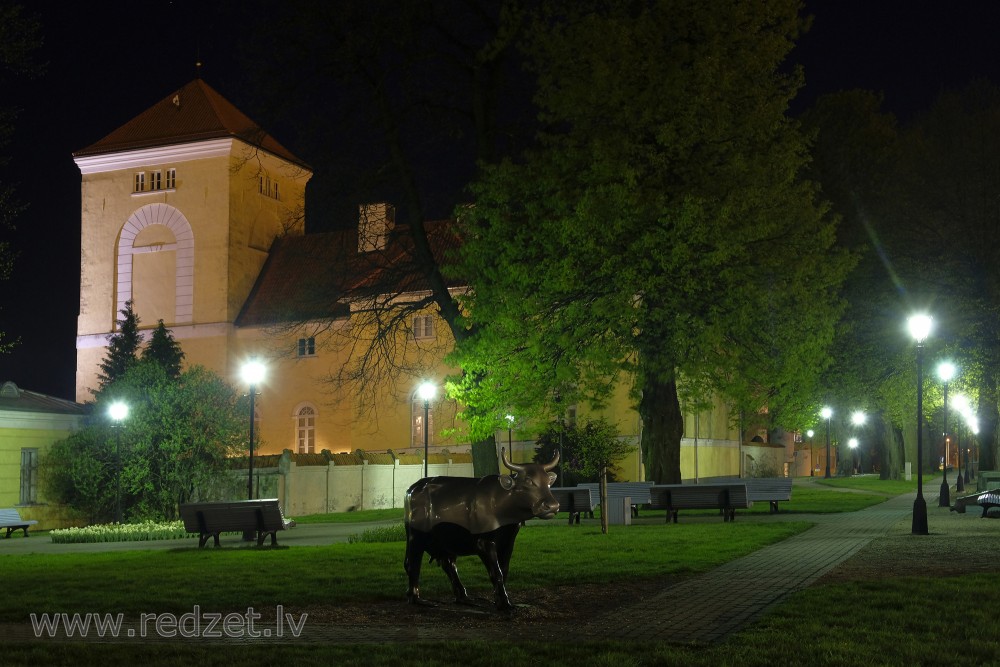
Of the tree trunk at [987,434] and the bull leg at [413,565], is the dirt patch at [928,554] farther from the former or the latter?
the tree trunk at [987,434]

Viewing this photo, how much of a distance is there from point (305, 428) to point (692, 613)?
170 feet

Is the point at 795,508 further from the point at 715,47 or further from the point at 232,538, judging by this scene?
the point at 232,538

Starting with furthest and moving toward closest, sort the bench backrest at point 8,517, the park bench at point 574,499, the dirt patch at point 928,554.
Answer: the bench backrest at point 8,517
the park bench at point 574,499
the dirt patch at point 928,554

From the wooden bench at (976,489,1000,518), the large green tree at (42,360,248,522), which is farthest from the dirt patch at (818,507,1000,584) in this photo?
the large green tree at (42,360,248,522)

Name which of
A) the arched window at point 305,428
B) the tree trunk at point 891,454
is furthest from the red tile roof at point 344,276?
the tree trunk at point 891,454

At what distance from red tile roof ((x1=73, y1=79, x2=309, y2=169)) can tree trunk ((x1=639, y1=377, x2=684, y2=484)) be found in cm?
3698

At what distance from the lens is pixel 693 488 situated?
2519cm

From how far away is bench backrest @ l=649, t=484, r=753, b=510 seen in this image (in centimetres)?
2527

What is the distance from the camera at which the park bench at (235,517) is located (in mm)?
21609

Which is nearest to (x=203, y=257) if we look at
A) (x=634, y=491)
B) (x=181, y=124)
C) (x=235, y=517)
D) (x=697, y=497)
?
(x=181, y=124)

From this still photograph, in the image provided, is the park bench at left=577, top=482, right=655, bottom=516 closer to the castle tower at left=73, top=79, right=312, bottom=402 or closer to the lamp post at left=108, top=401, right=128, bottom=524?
the lamp post at left=108, top=401, right=128, bottom=524

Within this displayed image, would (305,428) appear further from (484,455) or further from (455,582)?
(455,582)

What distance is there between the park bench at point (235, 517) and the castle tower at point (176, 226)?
40901mm

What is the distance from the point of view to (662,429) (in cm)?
2975
